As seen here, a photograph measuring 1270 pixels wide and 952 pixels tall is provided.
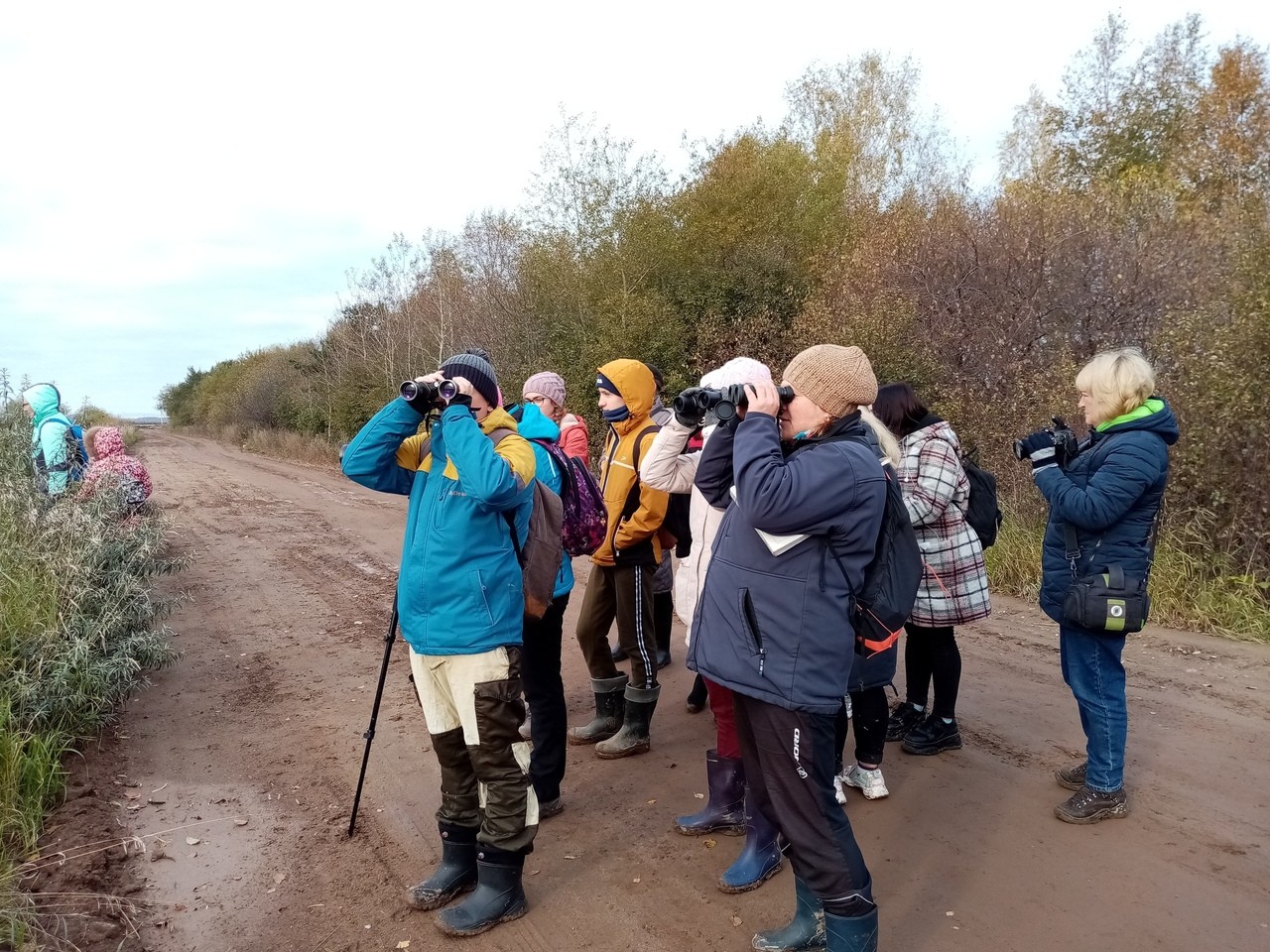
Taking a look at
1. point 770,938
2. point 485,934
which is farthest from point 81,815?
point 770,938

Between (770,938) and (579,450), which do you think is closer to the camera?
(770,938)

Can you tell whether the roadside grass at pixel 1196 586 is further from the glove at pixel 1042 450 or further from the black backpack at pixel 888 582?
the black backpack at pixel 888 582

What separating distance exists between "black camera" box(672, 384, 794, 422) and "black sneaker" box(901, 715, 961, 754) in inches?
102

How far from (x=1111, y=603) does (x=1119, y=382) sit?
932 millimetres

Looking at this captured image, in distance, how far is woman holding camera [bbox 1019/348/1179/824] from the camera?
3557mm

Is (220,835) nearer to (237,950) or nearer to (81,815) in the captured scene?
(81,815)

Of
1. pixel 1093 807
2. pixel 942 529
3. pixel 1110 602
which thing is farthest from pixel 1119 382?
pixel 1093 807

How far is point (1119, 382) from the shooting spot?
362 centimetres

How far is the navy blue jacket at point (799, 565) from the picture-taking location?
7.99ft

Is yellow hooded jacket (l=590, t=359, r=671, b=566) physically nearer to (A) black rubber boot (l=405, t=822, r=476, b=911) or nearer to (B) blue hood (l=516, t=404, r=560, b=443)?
(B) blue hood (l=516, t=404, r=560, b=443)

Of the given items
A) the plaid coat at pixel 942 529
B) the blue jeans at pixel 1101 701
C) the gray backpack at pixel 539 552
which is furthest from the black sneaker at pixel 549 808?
the blue jeans at pixel 1101 701

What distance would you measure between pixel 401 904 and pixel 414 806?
2.69 feet

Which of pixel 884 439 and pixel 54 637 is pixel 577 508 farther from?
pixel 54 637

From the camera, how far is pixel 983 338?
10758 mm
